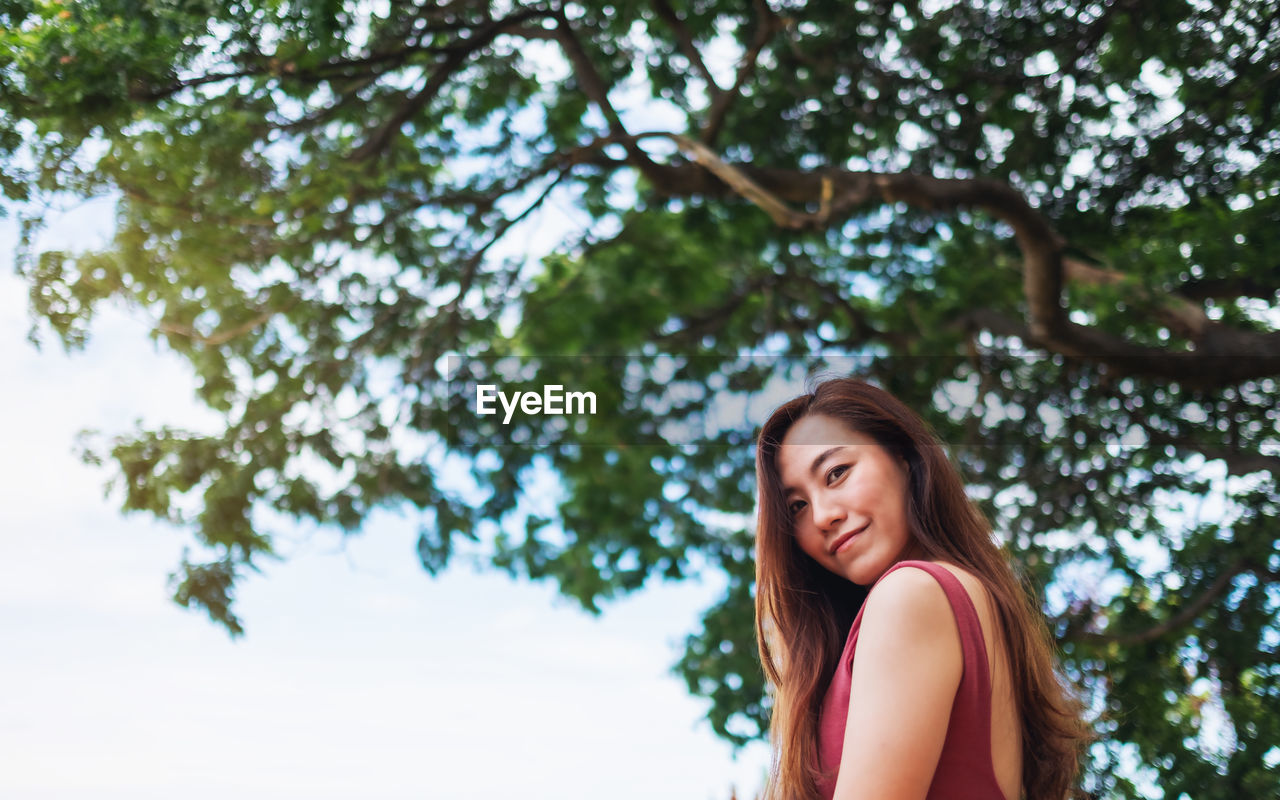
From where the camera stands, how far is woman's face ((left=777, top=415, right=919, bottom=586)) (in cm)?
156

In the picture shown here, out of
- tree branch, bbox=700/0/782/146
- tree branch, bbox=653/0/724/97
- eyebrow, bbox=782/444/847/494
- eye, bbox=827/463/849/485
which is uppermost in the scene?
tree branch, bbox=653/0/724/97

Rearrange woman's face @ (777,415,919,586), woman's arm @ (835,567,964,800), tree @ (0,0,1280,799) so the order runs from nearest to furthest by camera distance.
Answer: woman's arm @ (835,567,964,800), woman's face @ (777,415,919,586), tree @ (0,0,1280,799)

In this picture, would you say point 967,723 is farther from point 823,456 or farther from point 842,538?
point 823,456

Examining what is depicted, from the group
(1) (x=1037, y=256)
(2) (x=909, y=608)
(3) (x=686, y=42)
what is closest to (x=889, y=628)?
(2) (x=909, y=608)

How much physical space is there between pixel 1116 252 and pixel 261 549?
15.5 feet

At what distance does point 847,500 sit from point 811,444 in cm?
11

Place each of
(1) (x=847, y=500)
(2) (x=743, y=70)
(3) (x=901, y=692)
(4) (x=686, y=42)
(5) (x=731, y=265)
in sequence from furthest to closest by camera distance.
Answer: (5) (x=731, y=265)
(4) (x=686, y=42)
(2) (x=743, y=70)
(1) (x=847, y=500)
(3) (x=901, y=692)

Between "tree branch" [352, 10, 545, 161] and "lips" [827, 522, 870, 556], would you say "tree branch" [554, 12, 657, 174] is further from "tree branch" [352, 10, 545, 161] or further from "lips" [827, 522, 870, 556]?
"lips" [827, 522, 870, 556]

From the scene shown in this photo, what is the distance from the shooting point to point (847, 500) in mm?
1568

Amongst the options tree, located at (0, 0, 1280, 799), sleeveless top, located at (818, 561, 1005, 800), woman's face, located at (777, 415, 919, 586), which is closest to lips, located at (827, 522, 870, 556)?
woman's face, located at (777, 415, 919, 586)

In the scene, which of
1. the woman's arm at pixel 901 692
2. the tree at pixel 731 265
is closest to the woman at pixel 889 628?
the woman's arm at pixel 901 692

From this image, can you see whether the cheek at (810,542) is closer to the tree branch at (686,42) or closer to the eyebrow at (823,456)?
the eyebrow at (823,456)

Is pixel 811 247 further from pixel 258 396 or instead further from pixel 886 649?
pixel 886 649

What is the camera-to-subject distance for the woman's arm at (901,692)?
1245mm
